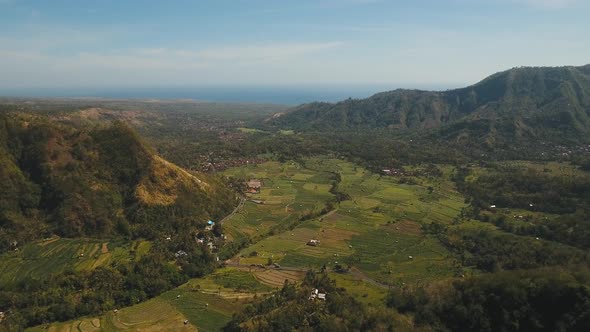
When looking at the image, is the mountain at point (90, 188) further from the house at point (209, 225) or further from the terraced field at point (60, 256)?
the terraced field at point (60, 256)

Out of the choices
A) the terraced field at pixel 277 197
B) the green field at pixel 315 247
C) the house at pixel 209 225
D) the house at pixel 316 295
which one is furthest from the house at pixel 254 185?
the house at pixel 316 295

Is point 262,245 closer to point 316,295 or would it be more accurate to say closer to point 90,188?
point 316,295

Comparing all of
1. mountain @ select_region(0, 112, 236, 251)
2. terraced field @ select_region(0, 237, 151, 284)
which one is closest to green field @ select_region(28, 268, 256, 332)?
terraced field @ select_region(0, 237, 151, 284)

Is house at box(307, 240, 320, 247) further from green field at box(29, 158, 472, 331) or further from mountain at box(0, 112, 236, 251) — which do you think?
mountain at box(0, 112, 236, 251)

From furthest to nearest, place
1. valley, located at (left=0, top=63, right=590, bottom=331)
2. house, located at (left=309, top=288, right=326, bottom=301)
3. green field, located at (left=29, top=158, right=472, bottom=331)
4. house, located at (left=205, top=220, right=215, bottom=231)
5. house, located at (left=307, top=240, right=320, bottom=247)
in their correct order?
house, located at (left=205, top=220, right=215, bottom=231) < house, located at (left=307, top=240, right=320, bottom=247) < green field, located at (left=29, top=158, right=472, bottom=331) < house, located at (left=309, top=288, right=326, bottom=301) < valley, located at (left=0, top=63, right=590, bottom=331)

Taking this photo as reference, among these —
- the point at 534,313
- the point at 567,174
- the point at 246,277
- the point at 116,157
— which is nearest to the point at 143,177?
the point at 116,157

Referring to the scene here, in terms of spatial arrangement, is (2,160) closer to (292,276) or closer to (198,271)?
(198,271)
